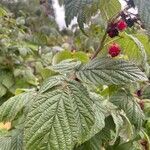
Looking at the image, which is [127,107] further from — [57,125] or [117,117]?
[57,125]

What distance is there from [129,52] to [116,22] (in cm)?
15

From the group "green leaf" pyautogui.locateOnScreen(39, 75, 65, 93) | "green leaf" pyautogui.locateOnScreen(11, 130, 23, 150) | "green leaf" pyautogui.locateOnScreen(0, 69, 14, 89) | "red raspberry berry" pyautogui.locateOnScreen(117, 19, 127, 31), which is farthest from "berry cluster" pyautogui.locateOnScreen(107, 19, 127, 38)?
"green leaf" pyautogui.locateOnScreen(0, 69, 14, 89)

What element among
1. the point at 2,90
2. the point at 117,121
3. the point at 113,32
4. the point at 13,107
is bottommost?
the point at 2,90

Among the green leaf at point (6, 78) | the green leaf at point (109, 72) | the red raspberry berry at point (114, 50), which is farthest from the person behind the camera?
the green leaf at point (6, 78)

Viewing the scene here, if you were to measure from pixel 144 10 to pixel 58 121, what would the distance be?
0.31 m

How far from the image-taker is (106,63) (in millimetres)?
1164

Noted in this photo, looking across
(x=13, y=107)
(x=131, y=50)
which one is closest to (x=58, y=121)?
(x=13, y=107)

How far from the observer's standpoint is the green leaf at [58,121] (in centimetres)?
101

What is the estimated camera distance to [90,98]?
1.08 meters

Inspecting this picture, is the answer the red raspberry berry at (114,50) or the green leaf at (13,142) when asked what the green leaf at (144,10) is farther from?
the green leaf at (13,142)

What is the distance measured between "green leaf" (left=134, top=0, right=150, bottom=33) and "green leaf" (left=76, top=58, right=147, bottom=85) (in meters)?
0.15

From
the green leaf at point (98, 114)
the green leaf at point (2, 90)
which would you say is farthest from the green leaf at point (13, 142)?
the green leaf at point (2, 90)

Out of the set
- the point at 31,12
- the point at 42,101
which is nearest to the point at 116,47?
the point at 42,101

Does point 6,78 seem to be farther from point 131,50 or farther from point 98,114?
point 98,114
